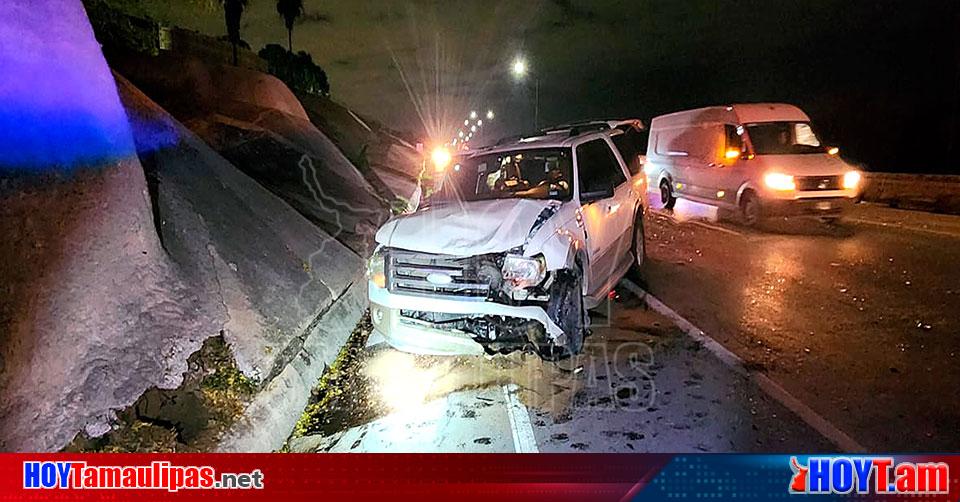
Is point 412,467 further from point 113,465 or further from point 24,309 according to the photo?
point 24,309

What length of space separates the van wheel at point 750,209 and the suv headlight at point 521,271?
8209mm

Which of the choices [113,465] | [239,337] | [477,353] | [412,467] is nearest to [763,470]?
[412,467]

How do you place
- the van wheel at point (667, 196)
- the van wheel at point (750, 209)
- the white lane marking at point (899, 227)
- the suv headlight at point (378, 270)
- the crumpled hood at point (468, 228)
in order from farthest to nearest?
the van wheel at point (667, 196)
the van wheel at point (750, 209)
the white lane marking at point (899, 227)
the suv headlight at point (378, 270)
the crumpled hood at point (468, 228)

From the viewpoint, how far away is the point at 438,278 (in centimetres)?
496

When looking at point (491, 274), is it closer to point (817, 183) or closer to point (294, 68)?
point (817, 183)

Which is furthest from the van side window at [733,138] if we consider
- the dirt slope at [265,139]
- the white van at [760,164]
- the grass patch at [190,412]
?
the grass patch at [190,412]

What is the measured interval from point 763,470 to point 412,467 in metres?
1.82

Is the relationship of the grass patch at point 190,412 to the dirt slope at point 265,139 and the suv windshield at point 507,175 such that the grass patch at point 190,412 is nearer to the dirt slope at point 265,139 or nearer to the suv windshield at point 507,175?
the suv windshield at point 507,175

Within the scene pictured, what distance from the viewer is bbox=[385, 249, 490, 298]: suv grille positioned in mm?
4883

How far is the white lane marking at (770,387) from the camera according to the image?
155 inches

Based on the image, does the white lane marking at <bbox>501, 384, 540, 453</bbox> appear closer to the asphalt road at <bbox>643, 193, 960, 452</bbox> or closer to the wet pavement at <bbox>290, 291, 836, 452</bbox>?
the wet pavement at <bbox>290, 291, 836, 452</bbox>

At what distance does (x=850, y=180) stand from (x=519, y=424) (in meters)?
9.64

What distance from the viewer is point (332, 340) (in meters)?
6.18

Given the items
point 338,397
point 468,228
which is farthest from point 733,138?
point 338,397
